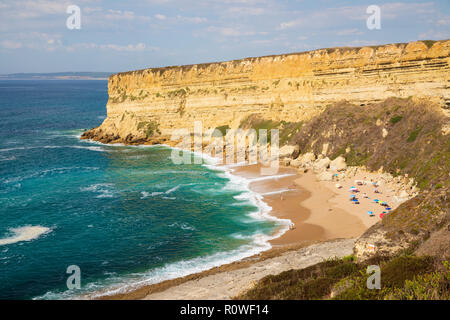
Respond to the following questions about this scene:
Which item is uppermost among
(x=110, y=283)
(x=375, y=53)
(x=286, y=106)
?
(x=375, y=53)

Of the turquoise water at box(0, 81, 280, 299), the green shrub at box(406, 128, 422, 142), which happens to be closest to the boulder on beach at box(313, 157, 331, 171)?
the green shrub at box(406, 128, 422, 142)

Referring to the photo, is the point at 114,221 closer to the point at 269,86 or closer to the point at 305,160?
the point at 305,160

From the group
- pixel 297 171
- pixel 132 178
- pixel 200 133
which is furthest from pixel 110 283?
pixel 200 133

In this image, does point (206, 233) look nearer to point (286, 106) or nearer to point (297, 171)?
point (297, 171)

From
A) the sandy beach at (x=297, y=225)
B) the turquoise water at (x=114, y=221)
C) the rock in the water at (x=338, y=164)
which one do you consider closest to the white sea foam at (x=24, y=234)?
the turquoise water at (x=114, y=221)

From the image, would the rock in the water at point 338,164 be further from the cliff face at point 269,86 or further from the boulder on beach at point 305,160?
the cliff face at point 269,86

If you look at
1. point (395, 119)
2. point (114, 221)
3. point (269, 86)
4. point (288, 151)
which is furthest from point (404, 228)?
point (269, 86)
